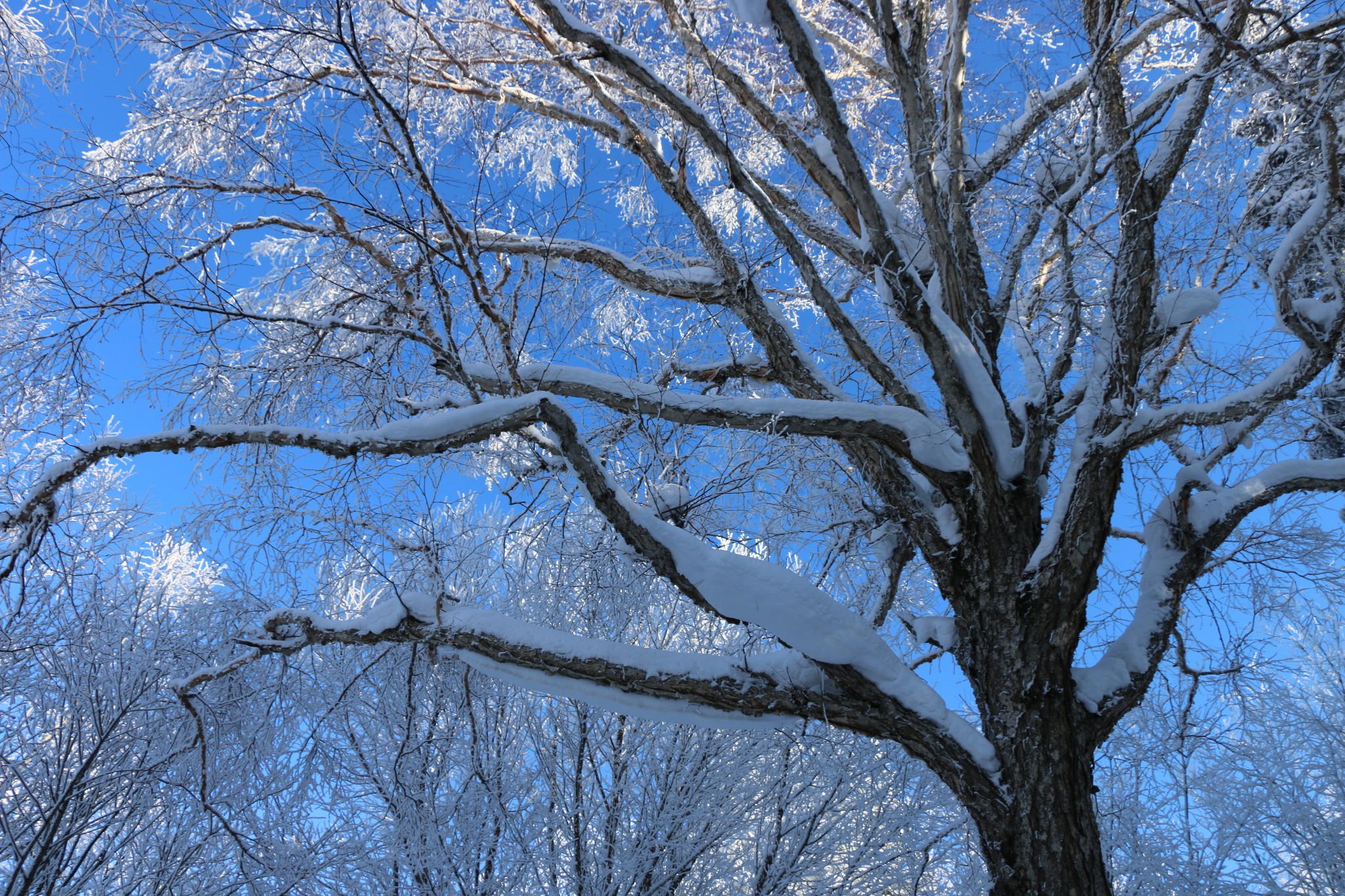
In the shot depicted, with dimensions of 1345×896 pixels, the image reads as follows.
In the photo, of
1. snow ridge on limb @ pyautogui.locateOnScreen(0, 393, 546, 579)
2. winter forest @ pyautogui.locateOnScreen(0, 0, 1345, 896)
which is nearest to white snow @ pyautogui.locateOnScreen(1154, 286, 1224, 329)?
winter forest @ pyautogui.locateOnScreen(0, 0, 1345, 896)

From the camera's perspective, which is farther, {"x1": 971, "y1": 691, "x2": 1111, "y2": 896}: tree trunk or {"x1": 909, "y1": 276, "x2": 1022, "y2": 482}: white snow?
{"x1": 909, "y1": 276, "x2": 1022, "y2": 482}: white snow

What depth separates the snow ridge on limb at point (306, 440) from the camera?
3.00 meters

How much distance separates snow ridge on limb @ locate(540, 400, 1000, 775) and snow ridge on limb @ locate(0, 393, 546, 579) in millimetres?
208

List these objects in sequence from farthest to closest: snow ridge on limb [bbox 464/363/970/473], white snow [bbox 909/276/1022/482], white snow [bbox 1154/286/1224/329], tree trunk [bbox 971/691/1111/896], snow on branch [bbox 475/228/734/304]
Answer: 1. snow on branch [bbox 475/228/734/304]
2. white snow [bbox 909/276/1022/482]
3. white snow [bbox 1154/286/1224/329]
4. snow ridge on limb [bbox 464/363/970/473]
5. tree trunk [bbox 971/691/1111/896]

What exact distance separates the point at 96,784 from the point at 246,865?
1019 mm

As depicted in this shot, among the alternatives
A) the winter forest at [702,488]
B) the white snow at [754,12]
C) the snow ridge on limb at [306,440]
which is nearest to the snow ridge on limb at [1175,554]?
the winter forest at [702,488]

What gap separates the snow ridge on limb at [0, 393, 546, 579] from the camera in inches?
118

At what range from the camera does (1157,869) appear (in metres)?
5.93

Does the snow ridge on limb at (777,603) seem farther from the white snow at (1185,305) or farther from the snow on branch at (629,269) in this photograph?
the white snow at (1185,305)

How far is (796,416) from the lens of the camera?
3.29 m

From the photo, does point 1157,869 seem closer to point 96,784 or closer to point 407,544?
point 407,544

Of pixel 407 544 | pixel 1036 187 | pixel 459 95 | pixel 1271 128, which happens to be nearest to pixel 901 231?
pixel 1036 187

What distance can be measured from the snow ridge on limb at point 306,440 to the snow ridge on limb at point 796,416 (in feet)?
2.10

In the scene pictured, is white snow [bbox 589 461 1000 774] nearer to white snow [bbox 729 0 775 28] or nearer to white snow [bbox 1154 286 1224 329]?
white snow [bbox 1154 286 1224 329]
